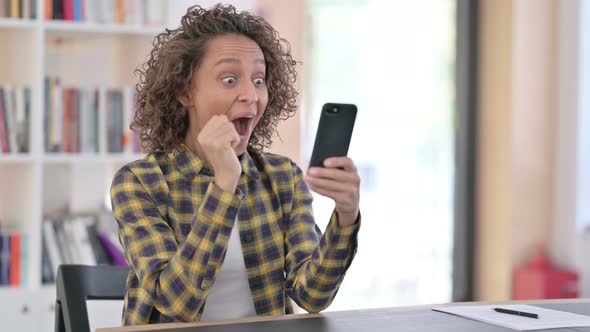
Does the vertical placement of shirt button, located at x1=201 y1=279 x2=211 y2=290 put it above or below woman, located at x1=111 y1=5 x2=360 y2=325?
below

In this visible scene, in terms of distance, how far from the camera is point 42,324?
2668 millimetres

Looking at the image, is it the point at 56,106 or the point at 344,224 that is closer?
the point at 344,224

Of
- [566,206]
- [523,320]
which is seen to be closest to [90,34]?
[523,320]

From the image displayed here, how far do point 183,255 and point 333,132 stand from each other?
31 centimetres

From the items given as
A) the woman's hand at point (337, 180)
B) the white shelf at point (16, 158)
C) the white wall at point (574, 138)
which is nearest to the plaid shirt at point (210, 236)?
the woman's hand at point (337, 180)

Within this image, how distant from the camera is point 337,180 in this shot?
1390mm

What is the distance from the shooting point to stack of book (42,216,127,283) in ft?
9.02

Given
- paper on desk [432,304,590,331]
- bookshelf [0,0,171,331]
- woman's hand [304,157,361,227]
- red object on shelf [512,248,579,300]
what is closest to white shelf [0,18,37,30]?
bookshelf [0,0,171,331]

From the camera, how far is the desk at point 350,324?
1307 millimetres

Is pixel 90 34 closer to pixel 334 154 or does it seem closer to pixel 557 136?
pixel 334 154

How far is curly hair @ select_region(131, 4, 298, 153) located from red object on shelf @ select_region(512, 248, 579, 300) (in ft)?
7.45

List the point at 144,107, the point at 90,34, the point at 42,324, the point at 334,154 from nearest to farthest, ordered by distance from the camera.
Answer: the point at 334,154
the point at 144,107
the point at 42,324
the point at 90,34

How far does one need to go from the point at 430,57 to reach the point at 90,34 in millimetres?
1798

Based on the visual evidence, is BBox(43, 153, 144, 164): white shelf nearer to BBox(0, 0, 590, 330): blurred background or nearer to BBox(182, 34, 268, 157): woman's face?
BBox(0, 0, 590, 330): blurred background
